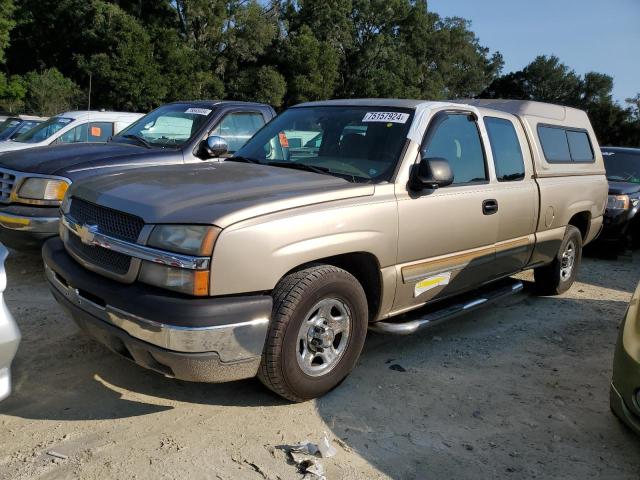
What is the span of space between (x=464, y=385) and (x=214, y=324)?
77.1 inches

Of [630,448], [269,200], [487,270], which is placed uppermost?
[269,200]

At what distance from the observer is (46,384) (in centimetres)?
359

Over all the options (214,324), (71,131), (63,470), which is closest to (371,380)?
(214,324)

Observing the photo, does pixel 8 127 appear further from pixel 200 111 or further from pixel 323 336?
pixel 323 336

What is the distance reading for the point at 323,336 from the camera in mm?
3412

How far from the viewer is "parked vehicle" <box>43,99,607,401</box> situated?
2.90 meters

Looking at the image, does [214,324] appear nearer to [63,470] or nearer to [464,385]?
[63,470]

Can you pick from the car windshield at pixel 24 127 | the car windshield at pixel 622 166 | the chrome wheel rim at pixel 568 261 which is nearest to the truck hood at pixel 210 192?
the chrome wheel rim at pixel 568 261

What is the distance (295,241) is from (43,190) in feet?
10.9

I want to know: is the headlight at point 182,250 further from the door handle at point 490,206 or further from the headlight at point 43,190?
the headlight at point 43,190

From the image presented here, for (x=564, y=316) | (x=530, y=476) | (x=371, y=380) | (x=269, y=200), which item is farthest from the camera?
(x=564, y=316)

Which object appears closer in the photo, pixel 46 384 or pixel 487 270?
pixel 46 384

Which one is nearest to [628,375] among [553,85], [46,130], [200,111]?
[200,111]

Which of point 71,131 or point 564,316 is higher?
point 71,131
